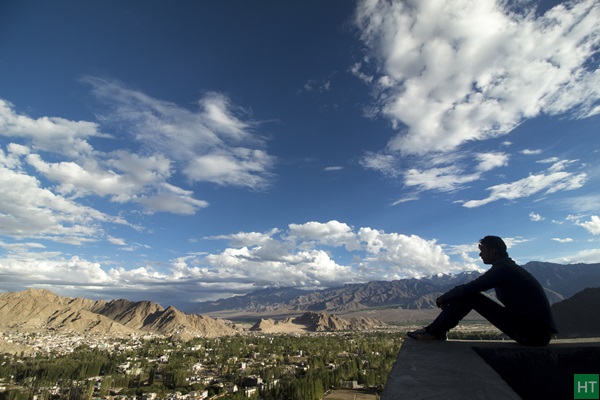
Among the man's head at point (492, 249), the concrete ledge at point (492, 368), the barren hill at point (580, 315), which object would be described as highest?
the man's head at point (492, 249)

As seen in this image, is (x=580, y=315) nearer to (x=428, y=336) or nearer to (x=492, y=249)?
(x=492, y=249)

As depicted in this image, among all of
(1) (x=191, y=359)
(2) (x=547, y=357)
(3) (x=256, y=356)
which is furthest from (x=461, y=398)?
(3) (x=256, y=356)

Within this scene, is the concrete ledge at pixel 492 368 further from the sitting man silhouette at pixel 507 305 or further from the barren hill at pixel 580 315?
the barren hill at pixel 580 315

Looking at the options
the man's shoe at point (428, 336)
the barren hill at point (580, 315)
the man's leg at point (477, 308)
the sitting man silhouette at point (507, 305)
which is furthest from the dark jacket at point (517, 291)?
the barren hill at point (580, 315)

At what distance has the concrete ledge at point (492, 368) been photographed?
3285 mm

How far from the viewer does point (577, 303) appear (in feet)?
319

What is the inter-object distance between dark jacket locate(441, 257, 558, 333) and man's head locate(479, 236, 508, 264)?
0.40 m

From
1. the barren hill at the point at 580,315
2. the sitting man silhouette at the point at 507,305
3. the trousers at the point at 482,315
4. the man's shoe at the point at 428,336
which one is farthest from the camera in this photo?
the barren hill at the point at 580,315

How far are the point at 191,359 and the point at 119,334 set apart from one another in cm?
11192

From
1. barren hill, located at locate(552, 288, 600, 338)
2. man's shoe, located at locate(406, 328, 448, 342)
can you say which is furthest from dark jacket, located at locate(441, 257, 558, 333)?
barren hill, located at locate(552, 288, 600, 338)

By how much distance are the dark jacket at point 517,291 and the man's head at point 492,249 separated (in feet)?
1.30

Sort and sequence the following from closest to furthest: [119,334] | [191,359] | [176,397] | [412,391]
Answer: [412,391] → [176,397] → [191,359] → [119,334]

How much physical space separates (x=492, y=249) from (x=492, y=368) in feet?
7.74

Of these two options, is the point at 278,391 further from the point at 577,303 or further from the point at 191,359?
the point at 577,303
